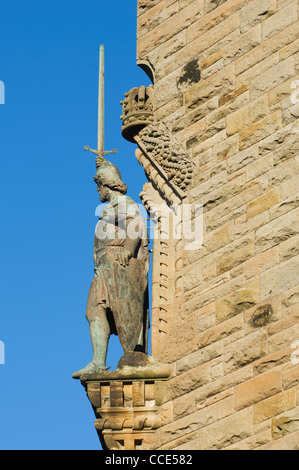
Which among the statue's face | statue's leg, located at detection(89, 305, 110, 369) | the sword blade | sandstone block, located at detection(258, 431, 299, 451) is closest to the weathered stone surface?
sandstone block, located at detection(258, 431, 299, 451)

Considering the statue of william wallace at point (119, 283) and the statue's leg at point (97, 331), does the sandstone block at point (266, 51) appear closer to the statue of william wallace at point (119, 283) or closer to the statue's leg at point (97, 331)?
the statue of william wallace at point (119, 283)

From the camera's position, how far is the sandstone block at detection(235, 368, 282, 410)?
1841 cm

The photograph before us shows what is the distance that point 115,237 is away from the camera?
21203mm

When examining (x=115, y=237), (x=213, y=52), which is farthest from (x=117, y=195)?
(x=213, y=52)

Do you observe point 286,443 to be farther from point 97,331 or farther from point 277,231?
point 97,331

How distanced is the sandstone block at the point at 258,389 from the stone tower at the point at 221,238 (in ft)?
0.06

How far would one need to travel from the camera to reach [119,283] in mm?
21000

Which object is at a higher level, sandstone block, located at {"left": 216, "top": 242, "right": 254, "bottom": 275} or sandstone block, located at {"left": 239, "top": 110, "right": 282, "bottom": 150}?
sandstone block, located at {"left": 239, "top": 110, "right": 282, "bottom": 150}

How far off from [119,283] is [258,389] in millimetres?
3146

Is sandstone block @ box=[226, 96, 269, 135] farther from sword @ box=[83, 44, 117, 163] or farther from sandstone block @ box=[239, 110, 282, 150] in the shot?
sword @ box=[83, 44, 117, 163]

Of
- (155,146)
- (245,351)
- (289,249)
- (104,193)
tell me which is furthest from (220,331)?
(155,146)
